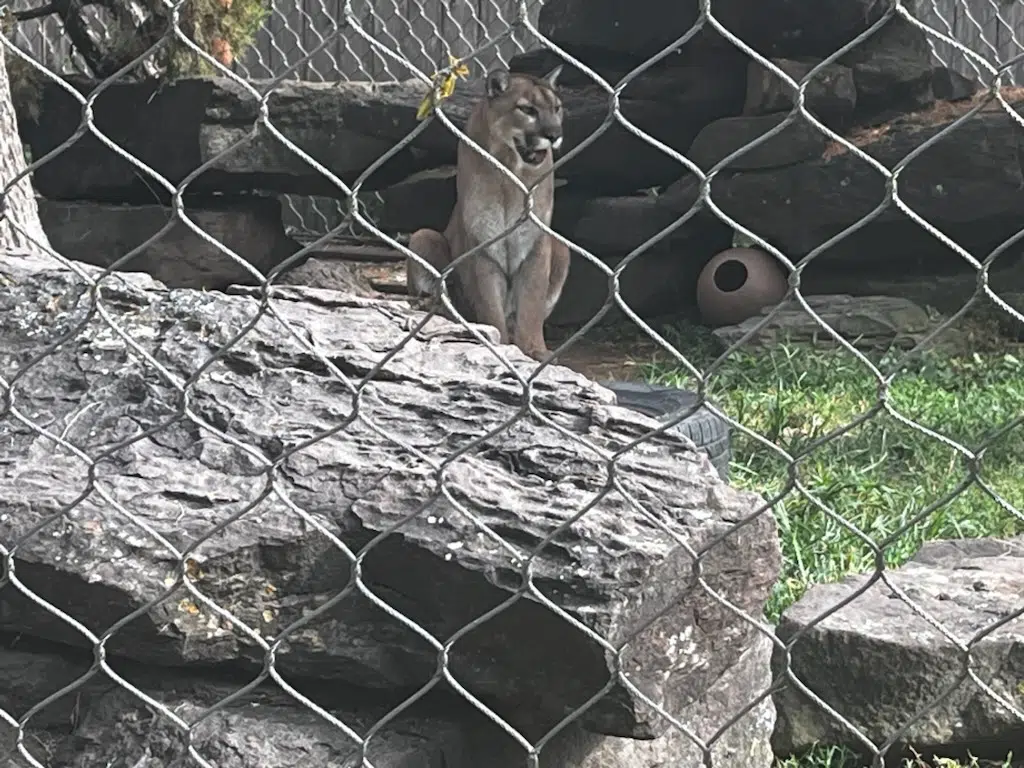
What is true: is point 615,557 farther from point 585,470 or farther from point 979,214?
point 979,214

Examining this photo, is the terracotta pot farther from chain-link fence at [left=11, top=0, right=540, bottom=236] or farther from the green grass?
chain-link fence at [left=11, top=0, right=540, bottom=236]

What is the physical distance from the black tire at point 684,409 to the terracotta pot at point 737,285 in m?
3.07

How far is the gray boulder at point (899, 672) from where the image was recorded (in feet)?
8.98

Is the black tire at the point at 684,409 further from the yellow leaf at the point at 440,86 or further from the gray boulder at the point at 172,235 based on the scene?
the gray boulder at the point at 172,235

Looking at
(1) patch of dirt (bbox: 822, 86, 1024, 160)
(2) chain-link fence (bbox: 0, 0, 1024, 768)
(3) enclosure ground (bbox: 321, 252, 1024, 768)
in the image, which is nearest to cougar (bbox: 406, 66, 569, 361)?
(3) enclosure ground (bbox: 321, 252, 1024, 768)

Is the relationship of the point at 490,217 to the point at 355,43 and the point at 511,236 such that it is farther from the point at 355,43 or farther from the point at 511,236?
the point at 355,43

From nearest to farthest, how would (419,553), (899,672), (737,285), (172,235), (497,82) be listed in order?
1. (419,553)
2. (899,672)
3. (497,82)
4. (172,235)
5. (737,285)

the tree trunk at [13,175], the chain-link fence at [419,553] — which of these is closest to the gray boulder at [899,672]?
the chain-link fence at [419,553]

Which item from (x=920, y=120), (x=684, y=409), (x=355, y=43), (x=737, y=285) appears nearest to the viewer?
(x=684, y=409)

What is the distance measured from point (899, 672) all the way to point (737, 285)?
5.10 m

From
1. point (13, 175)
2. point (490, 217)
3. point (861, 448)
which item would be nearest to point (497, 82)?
point (490, 217)

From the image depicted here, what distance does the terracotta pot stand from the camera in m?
7.55

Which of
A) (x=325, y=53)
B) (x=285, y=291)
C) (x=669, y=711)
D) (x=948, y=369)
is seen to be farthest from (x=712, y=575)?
(x=325, y=53)

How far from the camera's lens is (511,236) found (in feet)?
22.4
